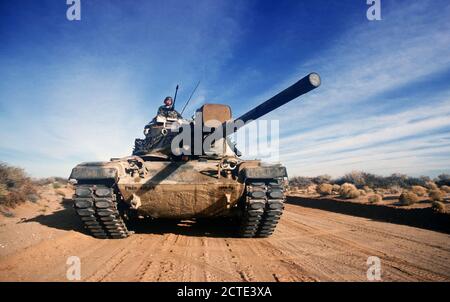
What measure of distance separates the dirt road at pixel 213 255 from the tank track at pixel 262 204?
0.42 metres

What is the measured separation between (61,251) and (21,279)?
138 cm

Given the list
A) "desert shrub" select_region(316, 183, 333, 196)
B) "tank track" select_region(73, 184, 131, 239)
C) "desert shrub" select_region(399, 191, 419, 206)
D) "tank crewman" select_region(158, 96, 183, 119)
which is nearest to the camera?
"tank track" select_region(73, 184, 131, 239)

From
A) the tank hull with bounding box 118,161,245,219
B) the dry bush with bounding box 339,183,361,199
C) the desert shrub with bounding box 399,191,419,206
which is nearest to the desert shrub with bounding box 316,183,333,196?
the dry bush with bounding box 339,183,361,199

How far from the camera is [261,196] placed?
5520 millimetres

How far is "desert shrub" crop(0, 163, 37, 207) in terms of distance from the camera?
1082 centimetres

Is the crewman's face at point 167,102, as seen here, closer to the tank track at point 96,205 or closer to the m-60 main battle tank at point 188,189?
A: the m-60 main battle tank at point 188,189

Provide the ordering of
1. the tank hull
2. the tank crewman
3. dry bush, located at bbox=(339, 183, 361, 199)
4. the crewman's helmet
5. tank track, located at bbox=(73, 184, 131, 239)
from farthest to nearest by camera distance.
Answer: dry bush, located at bbox=(339, 183, 361, 199), the crewman's helmet, the tank crewman, the tank hull, tank track, located at bbox=(73, 184, 131, 239)

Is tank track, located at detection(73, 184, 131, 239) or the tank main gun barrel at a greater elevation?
the tank main gun barrel

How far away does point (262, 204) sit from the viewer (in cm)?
552

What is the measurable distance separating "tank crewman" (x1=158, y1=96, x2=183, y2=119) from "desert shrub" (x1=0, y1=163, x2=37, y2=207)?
293 inches

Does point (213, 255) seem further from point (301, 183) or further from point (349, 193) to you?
point (301, 183)

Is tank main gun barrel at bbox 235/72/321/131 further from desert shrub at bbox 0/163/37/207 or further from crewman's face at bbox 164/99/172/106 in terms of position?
desert shrub at bbox 0/163/37/207

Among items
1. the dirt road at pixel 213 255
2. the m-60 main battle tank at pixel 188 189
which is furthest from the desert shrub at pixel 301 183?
the m-60 main battle tank at pixel 188 189

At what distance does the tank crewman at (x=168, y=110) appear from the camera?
863cm
